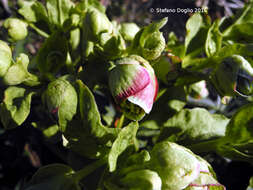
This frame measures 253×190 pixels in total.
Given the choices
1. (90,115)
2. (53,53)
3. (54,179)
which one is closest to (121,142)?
(90,115)

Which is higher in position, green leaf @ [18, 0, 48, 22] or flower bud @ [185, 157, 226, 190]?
green leaf @ [18, 0, 48, 22]

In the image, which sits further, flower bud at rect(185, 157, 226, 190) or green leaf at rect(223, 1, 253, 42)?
green leaf at rect(223, 1, 253, 42)

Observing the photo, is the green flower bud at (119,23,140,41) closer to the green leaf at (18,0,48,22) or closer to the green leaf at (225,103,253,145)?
the green leaf at (18,0,48,22)

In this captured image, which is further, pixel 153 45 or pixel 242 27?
pixel 242 27

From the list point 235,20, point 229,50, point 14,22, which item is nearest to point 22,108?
point 14,22

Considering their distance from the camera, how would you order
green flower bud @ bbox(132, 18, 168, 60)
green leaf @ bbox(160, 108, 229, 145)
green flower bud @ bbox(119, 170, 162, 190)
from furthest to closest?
green leaf @ bbox(160, 108, 229, 145) < green flower bud @ bbox(132, 18, 168, 60) < green flower bud @ bbox(119, 170, 162, 190)

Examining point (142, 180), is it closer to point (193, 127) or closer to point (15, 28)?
point (193, 127)

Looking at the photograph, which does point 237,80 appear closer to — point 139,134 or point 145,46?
point 145,46

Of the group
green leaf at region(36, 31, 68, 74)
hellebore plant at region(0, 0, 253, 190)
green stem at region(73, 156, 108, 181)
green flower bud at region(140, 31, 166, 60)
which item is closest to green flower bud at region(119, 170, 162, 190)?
hellebore plant at region(0, 0, 253, 190)
